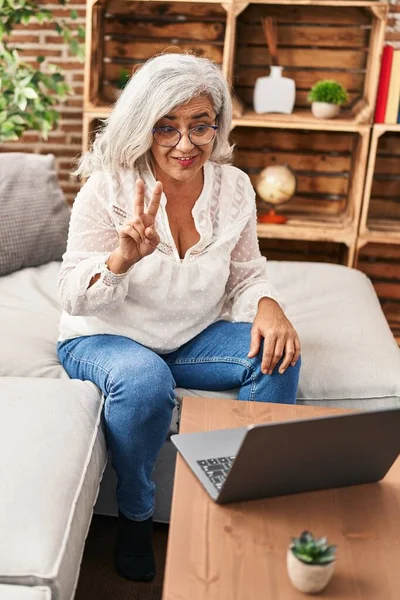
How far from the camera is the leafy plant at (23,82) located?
2.88 meters

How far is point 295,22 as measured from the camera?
10.00 ft

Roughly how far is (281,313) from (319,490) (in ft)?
2.10

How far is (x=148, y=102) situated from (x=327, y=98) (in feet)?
4.70

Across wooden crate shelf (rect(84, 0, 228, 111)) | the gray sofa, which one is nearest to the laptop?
the gray sofa

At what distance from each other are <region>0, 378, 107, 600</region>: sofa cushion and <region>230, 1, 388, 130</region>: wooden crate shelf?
1702 mm

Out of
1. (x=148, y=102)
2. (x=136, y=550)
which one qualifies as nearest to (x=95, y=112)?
(x=148, y=102)

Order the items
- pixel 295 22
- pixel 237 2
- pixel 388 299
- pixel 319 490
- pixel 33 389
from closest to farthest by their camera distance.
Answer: pixel 319 490 < pixel 33 389 < pixel 237 2 < pixel 295 22 < pixel 388 299

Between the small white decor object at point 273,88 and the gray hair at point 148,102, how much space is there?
1230 millimetres

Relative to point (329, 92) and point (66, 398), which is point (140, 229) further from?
point (329, 92)

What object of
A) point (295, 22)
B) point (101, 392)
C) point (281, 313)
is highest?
point (295, 22)

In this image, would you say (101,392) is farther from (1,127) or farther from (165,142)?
(1,127)

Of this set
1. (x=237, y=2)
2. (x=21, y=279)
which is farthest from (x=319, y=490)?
(x=237, y=2)

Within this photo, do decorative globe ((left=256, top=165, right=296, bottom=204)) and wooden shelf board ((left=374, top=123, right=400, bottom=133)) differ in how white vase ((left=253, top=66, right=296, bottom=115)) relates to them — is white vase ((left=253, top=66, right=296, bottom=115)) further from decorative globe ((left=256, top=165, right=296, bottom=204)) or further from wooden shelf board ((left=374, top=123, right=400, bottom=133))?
wooden shelf board ((left=374, top=123, right=400, bottom=133))

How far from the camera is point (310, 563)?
3.03 feet
